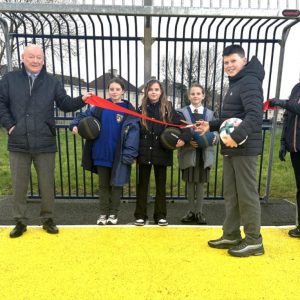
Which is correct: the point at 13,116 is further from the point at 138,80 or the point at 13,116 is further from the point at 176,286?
the point at 176,286

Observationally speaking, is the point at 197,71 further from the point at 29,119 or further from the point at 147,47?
the point at 29,119

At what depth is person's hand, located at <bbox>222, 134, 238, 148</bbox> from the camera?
3215 mm

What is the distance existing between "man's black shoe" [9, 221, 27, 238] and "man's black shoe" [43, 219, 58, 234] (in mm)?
238

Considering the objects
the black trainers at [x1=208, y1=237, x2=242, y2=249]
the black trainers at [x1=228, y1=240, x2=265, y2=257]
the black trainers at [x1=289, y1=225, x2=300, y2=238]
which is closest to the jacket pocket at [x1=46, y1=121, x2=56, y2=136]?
the black trainers at [x1=208, y1=237, x2=242, y2=249]

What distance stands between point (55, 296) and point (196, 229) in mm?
2033

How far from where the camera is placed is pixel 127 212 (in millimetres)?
5336

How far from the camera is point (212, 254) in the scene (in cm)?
363

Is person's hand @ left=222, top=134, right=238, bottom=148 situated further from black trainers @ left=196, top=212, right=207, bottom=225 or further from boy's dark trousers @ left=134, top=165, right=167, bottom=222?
black trainers @ left=196, top=212, right=207, bottom=225

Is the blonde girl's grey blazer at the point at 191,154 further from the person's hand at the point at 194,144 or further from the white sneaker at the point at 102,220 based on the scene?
the white sneaker at the point at 102,220

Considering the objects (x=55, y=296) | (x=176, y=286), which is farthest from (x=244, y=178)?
(x=55, y=296)

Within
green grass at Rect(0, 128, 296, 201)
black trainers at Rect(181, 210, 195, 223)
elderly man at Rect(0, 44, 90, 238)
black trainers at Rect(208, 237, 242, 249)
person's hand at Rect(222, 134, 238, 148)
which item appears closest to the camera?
person's hand at Rect(222, 134, 238, 148)

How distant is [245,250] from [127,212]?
2.24m

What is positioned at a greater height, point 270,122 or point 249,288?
point 270,122

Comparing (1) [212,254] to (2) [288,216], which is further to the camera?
(2) [288,216]
